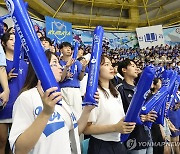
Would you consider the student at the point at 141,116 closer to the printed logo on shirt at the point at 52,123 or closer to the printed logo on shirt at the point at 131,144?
the printed logo on shirt at the point at 131,144

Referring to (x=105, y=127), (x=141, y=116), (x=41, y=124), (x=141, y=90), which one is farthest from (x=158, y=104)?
(x=41, y=124)

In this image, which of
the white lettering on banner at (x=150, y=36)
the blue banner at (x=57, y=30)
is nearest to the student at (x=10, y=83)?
the blue banner at (x=57, y=30)

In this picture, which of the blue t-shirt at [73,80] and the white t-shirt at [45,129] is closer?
the white t-shirt at [45,129]

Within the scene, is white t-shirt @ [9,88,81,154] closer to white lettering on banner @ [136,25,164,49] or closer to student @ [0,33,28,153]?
student @ [0,33,28,153]

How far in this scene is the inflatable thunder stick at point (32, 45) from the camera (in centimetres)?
89

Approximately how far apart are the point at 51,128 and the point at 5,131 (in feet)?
2.98

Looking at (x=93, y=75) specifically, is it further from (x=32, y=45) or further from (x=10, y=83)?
(x=10, y=83)

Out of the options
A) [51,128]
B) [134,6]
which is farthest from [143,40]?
[51,128]

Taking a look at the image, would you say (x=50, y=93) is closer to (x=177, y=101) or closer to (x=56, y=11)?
(x=177, y=101)

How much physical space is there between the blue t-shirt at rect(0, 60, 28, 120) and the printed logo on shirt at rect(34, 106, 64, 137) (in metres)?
0.85

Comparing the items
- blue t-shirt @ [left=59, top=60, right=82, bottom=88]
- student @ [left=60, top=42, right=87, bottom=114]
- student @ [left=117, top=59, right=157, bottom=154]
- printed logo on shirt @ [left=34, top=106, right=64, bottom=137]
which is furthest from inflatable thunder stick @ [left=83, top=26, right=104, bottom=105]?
blue t-shirt @ [left=59, top=60, right=82, bottom=88]

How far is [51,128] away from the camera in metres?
1.15

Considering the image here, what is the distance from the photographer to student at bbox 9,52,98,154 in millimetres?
998

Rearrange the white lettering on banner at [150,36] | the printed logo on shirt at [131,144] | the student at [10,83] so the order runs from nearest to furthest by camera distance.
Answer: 1. the student at [10,83]
2. the printed logo on shirt at [131,144]
3. the white lettering on banner at [150,36]
